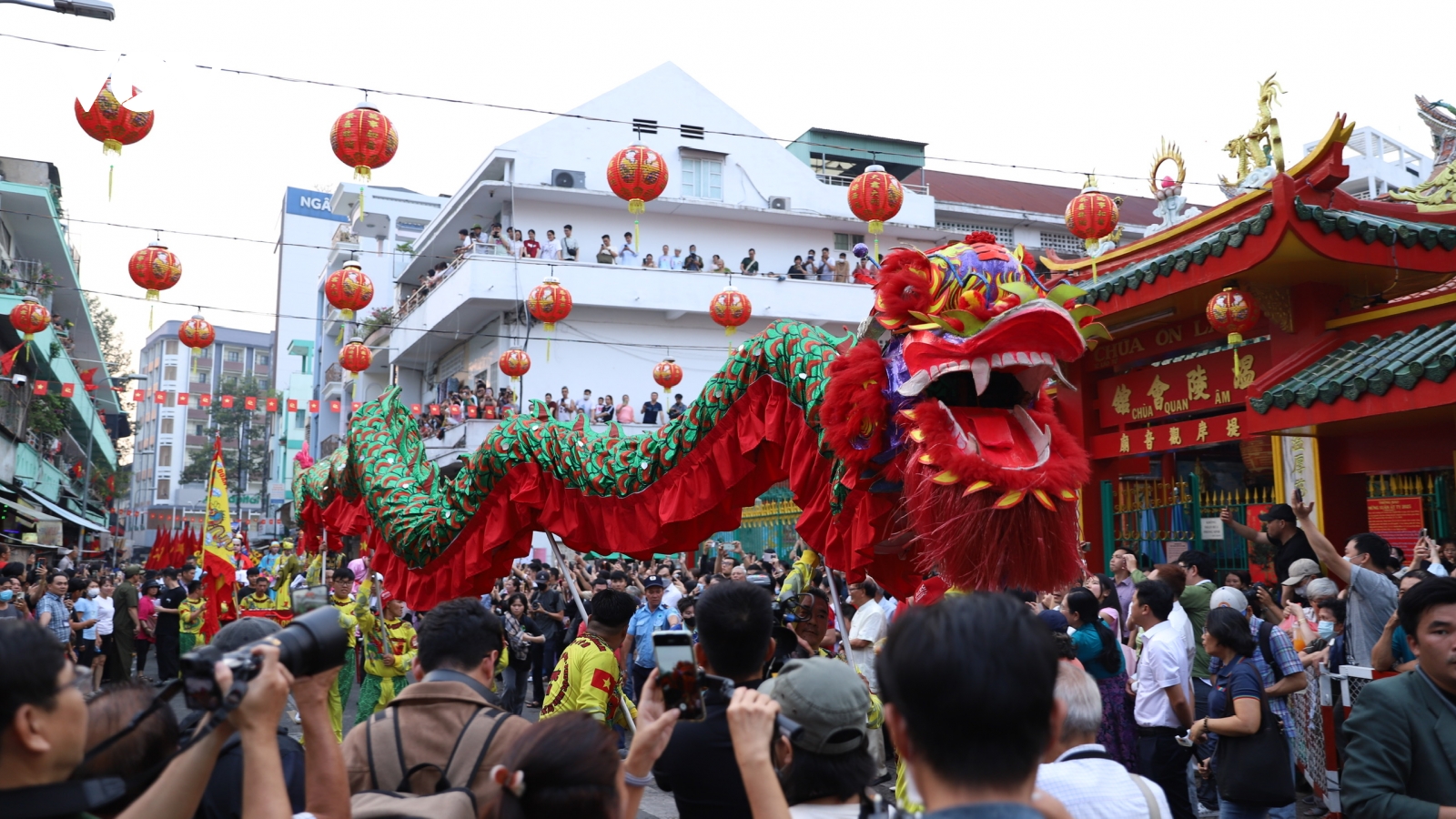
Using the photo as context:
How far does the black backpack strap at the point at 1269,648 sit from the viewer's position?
5262 mm

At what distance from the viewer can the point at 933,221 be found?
98.5 feet

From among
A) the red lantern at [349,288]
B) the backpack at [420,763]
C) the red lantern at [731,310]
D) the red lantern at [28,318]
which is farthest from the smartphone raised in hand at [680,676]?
the red lantern at [28,318]

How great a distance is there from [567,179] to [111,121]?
692 inches

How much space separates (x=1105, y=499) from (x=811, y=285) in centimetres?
1513

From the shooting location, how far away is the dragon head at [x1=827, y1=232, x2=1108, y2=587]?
389cm

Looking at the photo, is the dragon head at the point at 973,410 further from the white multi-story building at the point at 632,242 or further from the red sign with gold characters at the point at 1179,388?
the white multi-story building at the point at 632,242

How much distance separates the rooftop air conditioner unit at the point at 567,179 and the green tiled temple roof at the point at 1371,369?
18.9 metres

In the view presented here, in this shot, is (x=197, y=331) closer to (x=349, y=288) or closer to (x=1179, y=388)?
(x=349, y=288)

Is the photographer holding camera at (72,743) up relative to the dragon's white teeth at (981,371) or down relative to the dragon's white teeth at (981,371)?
down

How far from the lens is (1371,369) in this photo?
28.0 ft

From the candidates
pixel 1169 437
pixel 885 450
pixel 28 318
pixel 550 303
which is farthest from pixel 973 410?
pixel 28 318

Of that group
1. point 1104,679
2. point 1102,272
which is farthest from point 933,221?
point 1104,679

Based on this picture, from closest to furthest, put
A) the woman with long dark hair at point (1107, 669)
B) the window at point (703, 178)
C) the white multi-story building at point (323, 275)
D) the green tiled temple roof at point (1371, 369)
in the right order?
the woman with long dark hair at point (1107, 669), the green tiled temple roof at point (1371, 369), the window at point (703, 178), the white multi-story building at point (323, 275)

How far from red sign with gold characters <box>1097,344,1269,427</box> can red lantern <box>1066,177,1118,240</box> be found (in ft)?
5.12
